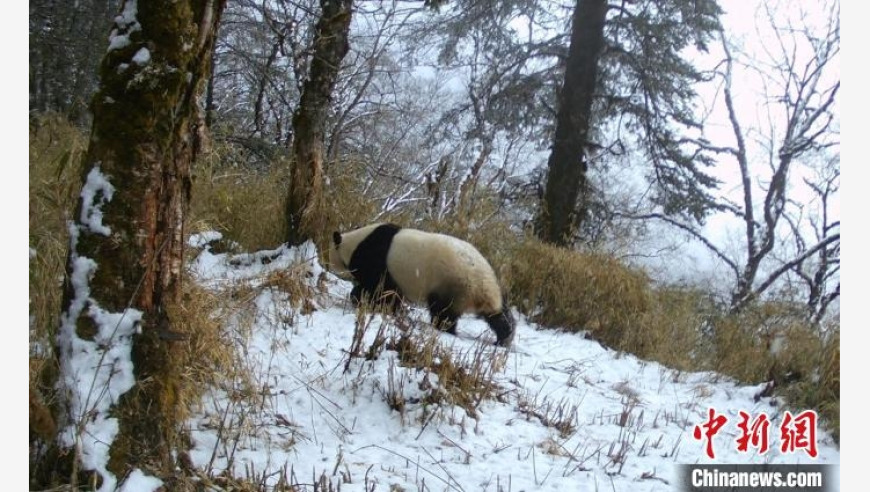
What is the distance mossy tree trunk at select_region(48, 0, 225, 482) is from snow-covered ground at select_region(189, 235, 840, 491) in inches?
17.8

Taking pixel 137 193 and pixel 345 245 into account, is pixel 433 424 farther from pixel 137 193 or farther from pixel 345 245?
pixel 345 245

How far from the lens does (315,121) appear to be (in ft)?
19.4

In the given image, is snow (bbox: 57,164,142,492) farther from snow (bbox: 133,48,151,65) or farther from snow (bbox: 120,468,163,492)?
snow (bbox: 133,48,151,65)

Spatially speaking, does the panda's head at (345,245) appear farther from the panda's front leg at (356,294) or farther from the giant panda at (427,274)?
the panda's front leg at (356,294)

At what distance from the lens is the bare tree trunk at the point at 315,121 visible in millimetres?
5699

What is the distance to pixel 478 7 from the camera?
33.5ft

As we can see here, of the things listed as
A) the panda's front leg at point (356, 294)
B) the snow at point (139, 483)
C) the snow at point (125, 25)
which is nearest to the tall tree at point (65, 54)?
the snow at point (125, 25)

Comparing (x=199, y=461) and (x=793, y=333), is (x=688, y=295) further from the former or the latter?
(x=199, y=461)

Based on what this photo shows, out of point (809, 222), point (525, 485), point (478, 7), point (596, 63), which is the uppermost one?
point (478, 7)

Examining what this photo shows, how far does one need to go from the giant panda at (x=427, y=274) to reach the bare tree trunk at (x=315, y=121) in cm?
34

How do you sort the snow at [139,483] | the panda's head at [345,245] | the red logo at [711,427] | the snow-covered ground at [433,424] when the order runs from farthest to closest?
1. the panda's head at [345,245]
2. the red logo at [711,427]
3. the snow-covered ground at [433,424]
4. the snow at [139,483]

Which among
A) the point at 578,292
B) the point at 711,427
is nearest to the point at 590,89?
the point at 578,292

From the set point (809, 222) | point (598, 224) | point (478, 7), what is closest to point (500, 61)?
point (478, 7)

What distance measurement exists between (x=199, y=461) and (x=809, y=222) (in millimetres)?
11313
